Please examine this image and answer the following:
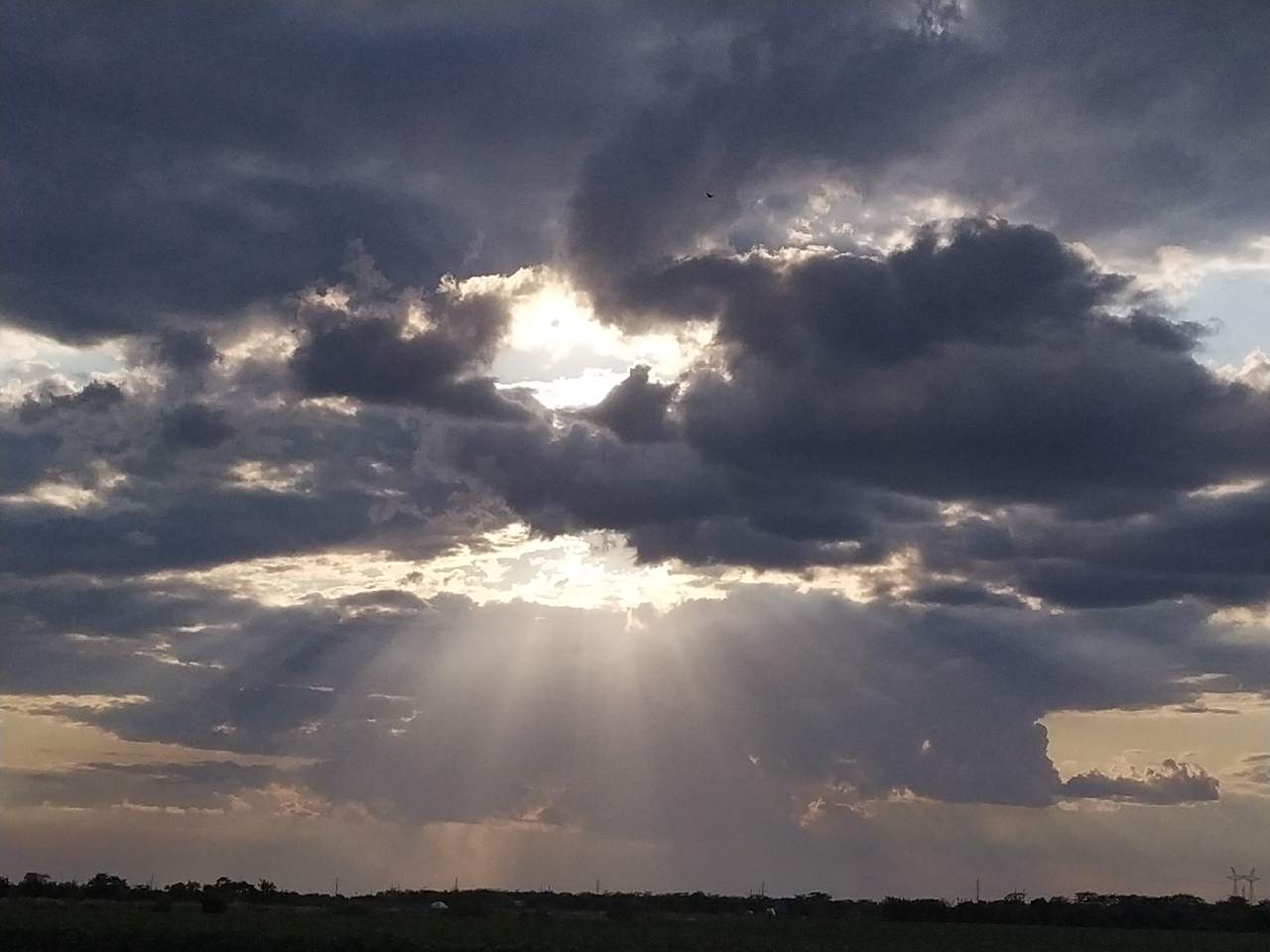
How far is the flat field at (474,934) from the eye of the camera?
348 feet

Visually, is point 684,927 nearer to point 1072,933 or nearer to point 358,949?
point 1072,933

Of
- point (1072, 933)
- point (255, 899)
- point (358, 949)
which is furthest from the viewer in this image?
point (255, 899)

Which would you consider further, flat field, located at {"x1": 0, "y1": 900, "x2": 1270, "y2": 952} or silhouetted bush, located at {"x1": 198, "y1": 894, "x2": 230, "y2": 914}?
silhouetted bush, located at {"x1": 198, "y1": 894, "x2": 230, "y2": 914}

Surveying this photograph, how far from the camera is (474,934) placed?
124500mm

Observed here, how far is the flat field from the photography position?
348 feet

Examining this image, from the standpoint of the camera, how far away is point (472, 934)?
124375 mm

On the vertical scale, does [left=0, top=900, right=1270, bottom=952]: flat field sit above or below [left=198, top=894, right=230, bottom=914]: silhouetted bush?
below

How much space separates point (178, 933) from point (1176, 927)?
461ft

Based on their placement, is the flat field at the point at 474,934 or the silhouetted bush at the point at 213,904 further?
the silhouetted bush at the point at 213,904

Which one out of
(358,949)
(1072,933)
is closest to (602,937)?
(358,949)

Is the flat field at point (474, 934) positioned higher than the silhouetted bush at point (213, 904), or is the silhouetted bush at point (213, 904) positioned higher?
the silhouetted bush at point (213, 904)

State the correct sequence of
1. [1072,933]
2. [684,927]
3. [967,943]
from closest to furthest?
[967,943]
[684,927]
[1072,933]

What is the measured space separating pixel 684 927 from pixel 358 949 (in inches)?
2347

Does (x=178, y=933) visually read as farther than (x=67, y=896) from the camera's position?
No
